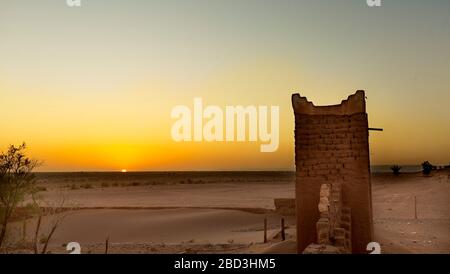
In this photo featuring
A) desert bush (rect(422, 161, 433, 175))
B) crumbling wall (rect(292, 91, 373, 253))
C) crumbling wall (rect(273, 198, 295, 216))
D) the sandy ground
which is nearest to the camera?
crumbling wall (rect(292, 91, 373, 253))

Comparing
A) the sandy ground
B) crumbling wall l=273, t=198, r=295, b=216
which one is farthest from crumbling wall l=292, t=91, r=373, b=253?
crumbling wall l=273, t=198, r=295, b=216

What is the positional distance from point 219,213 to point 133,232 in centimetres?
898

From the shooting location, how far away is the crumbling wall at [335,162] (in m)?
9.45

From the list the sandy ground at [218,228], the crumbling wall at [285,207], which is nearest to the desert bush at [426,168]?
the sandy ground at [218,228]

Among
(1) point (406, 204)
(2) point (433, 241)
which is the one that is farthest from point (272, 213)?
(2) point (433, 241)

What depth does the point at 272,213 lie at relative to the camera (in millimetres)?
31422

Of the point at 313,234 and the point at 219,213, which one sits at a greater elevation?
the point at 313,234

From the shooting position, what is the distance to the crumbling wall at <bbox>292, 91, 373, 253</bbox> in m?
9.45

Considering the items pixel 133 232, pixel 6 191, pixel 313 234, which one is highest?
pixel 6 191

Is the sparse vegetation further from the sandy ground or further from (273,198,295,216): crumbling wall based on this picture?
(273,198,295,216): crumbling wall

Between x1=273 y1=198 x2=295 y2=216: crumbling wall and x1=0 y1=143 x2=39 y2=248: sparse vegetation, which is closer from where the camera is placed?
x1=0 y1=143 x2=39 y2=248: sparse vegetation

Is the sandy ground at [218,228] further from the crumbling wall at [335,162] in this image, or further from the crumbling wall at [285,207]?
the crumbling wall at [335,162]
